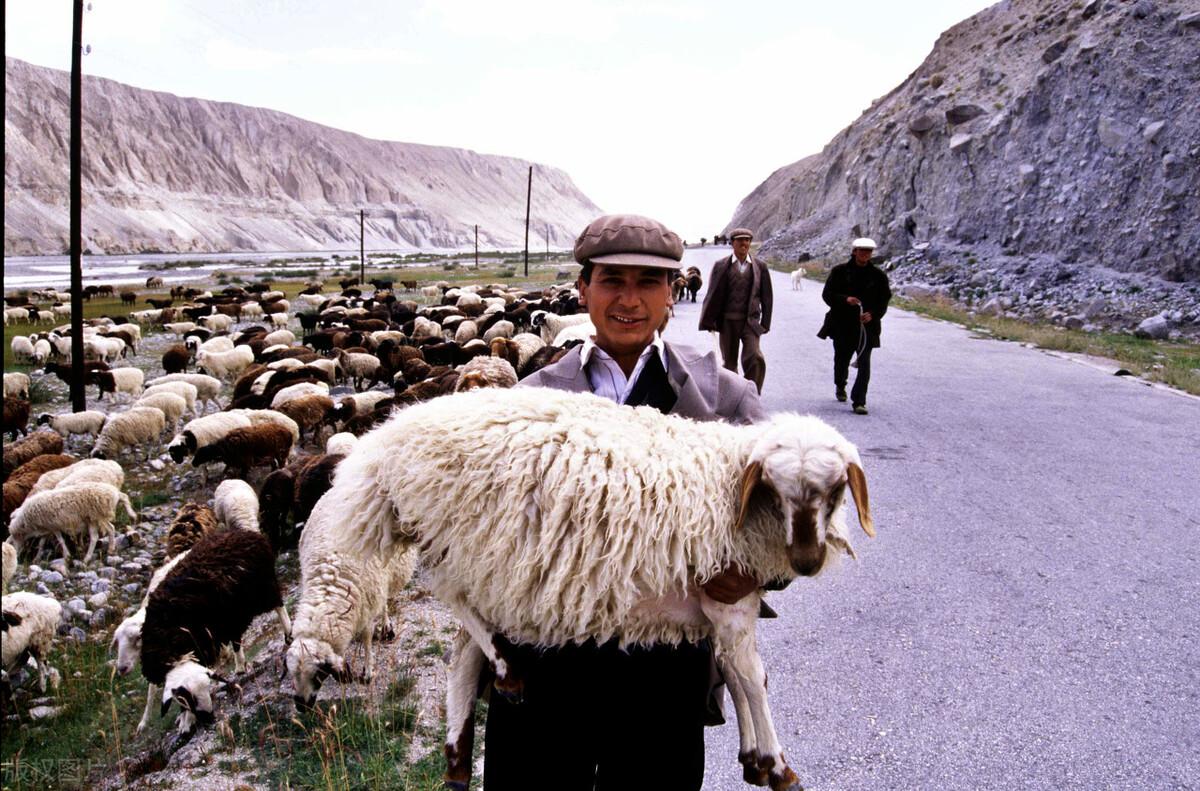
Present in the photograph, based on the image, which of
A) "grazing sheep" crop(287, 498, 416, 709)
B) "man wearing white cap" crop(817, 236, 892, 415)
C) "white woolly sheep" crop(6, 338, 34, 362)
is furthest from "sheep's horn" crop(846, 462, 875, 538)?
"white woolly sheep" crop(6, 338, 34, 362)

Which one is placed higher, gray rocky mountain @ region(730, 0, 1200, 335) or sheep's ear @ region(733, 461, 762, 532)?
gray rocky mountain @ region(730, 0, 1200, 335)

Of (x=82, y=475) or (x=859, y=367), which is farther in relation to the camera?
(x=859, y=367)

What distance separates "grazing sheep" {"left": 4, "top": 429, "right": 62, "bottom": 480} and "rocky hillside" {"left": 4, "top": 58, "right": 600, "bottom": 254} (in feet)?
263

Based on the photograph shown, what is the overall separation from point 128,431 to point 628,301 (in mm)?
11384

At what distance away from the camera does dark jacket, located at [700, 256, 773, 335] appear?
8.95 metres

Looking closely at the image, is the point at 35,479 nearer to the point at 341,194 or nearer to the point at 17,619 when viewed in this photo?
the point at 17,619

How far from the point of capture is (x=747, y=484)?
1.92 meters

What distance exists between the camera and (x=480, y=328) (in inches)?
739

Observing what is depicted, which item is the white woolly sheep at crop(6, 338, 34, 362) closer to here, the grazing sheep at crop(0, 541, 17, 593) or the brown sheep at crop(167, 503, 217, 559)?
the grazing sheep at crop(0, 541, 17, 593)

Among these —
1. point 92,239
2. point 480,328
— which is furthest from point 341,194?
point 480,328

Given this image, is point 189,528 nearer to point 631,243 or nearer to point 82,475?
point 82,475

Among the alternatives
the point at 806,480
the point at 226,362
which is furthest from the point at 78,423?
the point at 806,480

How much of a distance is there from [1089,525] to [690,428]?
5.39 metres

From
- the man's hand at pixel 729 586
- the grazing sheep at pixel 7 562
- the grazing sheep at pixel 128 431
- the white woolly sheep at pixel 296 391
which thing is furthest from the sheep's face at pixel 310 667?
the grazing sheep at pixel 128 431
